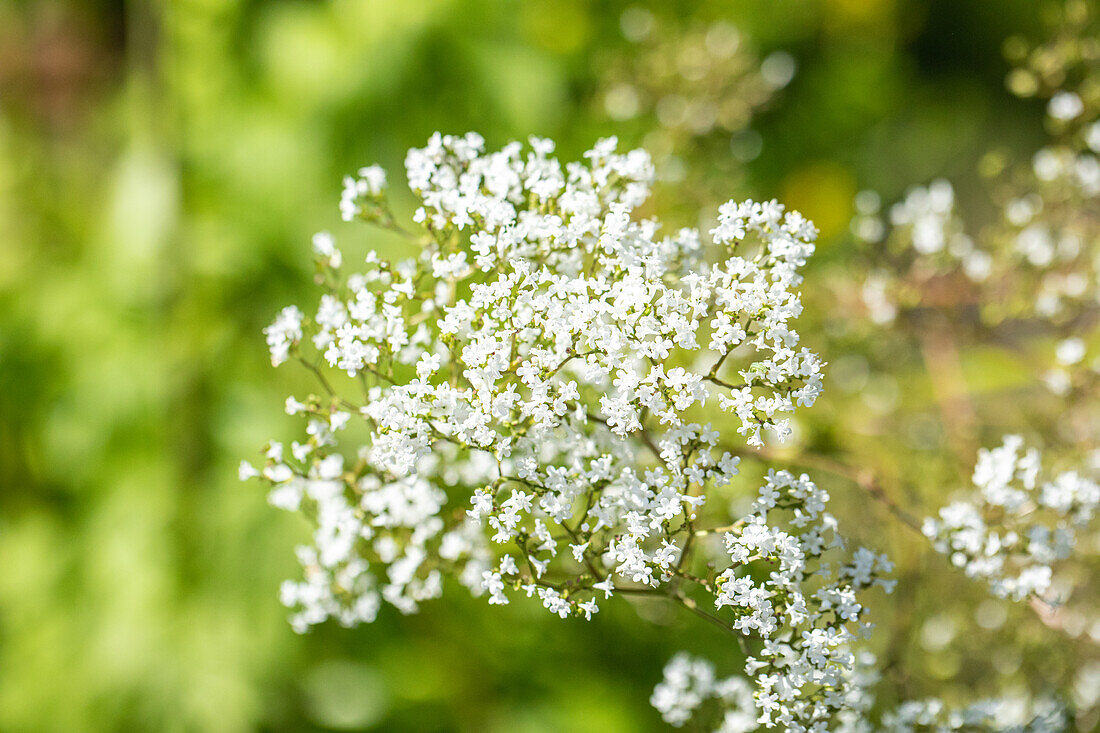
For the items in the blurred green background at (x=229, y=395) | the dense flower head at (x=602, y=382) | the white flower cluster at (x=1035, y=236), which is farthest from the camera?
the blurred green background at (x=229, y=395)

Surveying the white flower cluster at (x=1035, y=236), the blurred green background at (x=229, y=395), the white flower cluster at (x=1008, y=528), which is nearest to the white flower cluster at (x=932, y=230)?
the white flower cluster at (x=1035, y=236)

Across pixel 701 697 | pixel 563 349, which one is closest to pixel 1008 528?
pixel 701 697

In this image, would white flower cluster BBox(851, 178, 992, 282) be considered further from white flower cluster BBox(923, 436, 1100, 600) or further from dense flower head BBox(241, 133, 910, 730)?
dense flower head BBox(241, 133, 910, 730)

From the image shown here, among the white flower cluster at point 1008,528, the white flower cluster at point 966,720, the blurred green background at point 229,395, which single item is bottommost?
the white flower cluster at point 966,720

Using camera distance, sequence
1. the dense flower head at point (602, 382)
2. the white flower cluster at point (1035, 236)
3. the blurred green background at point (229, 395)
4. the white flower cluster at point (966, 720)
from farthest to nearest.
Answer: the blurred green background at point (229, 395) < the white flower cluster at point (1035, 236) < the white flower cluster at point (966, 720) < the dense flower head at point (602, 382)

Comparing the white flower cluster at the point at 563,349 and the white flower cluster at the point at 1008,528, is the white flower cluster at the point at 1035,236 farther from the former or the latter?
the white flower cluster at the point at 563,349

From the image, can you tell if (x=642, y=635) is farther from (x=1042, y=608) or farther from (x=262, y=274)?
(x=262, y=274)

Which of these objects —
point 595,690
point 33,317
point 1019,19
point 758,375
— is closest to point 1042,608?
point 758,375
